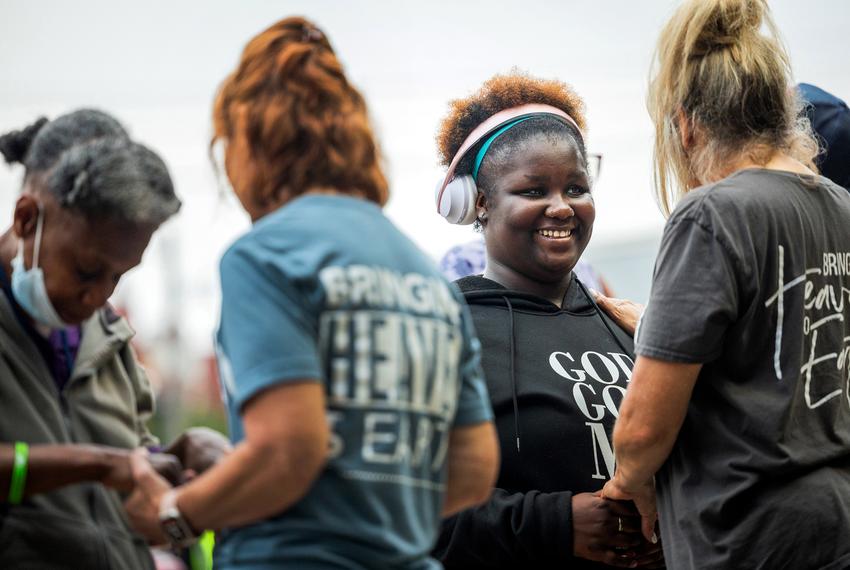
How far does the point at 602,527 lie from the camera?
269 cm

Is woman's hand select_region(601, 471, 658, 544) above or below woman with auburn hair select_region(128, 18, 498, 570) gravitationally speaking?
below

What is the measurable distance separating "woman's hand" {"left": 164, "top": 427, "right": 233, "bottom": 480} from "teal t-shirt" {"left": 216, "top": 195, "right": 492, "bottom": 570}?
0.37 meters

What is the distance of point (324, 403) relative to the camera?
1758mm

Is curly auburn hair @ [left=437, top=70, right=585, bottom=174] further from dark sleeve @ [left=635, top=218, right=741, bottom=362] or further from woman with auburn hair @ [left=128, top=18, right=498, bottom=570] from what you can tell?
woman with auburn hair @ [left=128, top=18, right=498, bottom=570]

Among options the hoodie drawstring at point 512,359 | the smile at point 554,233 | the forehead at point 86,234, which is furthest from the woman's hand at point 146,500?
the smile at point 554,233

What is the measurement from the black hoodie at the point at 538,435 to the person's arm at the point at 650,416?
11.1 inches

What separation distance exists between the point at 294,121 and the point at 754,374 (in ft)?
3.76

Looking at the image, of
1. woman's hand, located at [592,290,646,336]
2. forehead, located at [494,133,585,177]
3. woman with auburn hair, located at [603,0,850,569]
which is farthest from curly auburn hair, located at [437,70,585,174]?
woman with auburn hair, located at [603,0,850,569]

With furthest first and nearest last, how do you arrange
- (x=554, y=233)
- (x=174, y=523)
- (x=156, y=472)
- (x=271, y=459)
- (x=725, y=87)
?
(x=554, y=233) → (x=725, y=87) → (x=156, y=472) → (x=174, y=523) → (x=271, y=459)

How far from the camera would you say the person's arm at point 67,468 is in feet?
6.85

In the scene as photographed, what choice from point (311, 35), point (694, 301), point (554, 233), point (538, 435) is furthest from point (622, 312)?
point (311, 35)

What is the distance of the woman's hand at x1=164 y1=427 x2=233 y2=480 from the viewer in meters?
2.26

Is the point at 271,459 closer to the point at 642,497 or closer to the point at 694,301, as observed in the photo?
the point at 694,301

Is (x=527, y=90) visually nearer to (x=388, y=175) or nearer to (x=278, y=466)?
(x=388, y=175)
